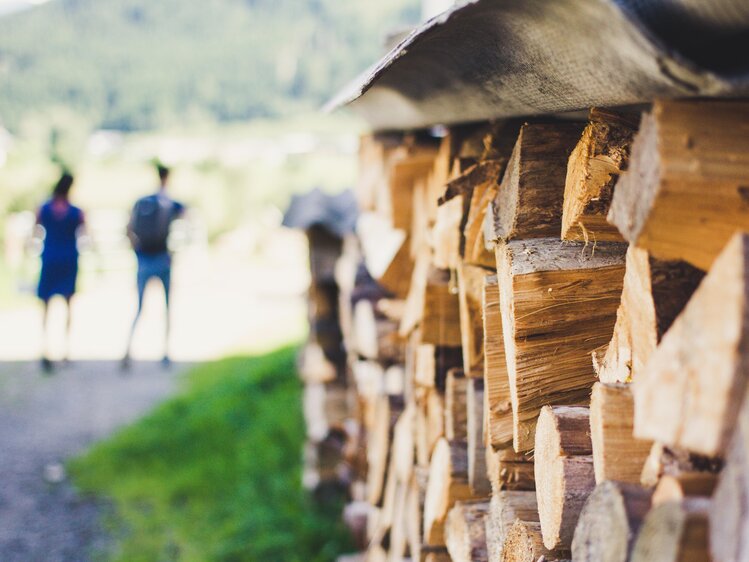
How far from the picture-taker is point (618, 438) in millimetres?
999

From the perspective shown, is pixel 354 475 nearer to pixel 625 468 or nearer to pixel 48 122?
pixel 625 468

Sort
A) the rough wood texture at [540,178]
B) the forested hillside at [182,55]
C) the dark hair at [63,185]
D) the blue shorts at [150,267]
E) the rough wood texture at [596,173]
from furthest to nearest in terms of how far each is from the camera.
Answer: the forested hillside at [182,55] < the blue shorts at [150,267] < the dark hair at [63,185] < the rough wood texture at [540,178] < the rough wood texture at [596,173]

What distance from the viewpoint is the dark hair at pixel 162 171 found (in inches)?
235

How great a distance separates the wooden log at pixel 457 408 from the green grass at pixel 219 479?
5.91 ft

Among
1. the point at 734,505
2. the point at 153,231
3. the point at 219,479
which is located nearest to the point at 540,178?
the point at 734,505

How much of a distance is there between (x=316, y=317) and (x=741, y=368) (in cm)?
348

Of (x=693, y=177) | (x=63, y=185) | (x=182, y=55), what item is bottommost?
(x=693, y=177)

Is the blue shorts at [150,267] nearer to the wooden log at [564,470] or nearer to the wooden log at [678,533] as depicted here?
the wooden log at [564,470]

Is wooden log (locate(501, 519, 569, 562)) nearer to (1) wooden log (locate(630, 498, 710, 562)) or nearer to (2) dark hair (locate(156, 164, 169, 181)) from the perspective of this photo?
(1) wooden log (locate(630, 498, 710, 562))

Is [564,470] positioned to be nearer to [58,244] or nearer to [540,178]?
[540,178]

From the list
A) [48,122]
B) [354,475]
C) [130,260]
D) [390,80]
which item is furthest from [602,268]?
[48,122]

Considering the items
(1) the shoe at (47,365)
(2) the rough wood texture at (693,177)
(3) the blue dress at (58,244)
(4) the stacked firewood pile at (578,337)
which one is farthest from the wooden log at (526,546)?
(1) the shoe at (47,365)

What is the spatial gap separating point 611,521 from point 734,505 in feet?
0.65

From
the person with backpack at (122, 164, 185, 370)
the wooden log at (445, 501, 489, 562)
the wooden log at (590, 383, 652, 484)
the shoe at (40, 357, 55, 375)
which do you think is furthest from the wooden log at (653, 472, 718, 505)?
the shoe at (40, 357, 55, 375)
